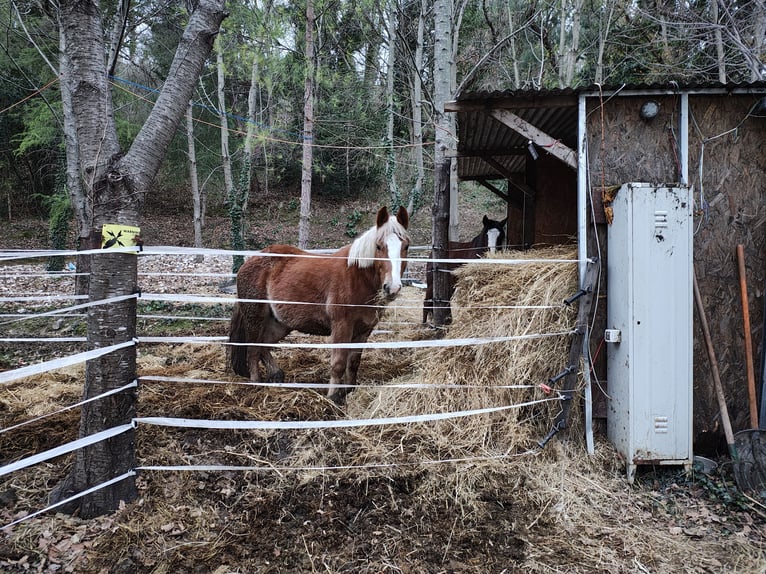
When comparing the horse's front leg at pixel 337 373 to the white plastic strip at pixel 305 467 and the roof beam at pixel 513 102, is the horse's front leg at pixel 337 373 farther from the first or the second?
the roof beam at pixel 513 102

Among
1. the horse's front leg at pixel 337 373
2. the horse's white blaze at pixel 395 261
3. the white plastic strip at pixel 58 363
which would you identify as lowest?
the horse's front leg at pixel 337 373

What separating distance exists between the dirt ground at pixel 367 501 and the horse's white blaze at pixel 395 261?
3.38 ft

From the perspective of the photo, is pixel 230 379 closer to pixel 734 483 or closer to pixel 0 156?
pixel 734 483

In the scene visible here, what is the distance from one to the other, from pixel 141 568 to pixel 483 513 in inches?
77.8

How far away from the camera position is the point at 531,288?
3686mm

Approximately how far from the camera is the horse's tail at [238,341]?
4.59 metres

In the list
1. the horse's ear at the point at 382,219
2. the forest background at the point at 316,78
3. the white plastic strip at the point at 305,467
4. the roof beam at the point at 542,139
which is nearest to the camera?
the white plastic strip at the point at 305,467

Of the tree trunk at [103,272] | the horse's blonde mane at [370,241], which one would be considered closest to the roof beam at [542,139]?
the horse's blonde mane at [370,241]

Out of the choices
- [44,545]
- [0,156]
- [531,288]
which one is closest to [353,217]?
[0,156]

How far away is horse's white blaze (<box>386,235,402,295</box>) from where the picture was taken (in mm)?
3502

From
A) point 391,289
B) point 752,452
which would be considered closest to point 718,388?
point 752,452

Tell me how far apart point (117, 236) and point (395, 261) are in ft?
6.51

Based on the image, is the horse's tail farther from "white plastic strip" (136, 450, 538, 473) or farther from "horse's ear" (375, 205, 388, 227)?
"horse's ear" (375, 205, 388, 227)

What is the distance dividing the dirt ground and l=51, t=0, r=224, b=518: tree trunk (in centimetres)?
22
